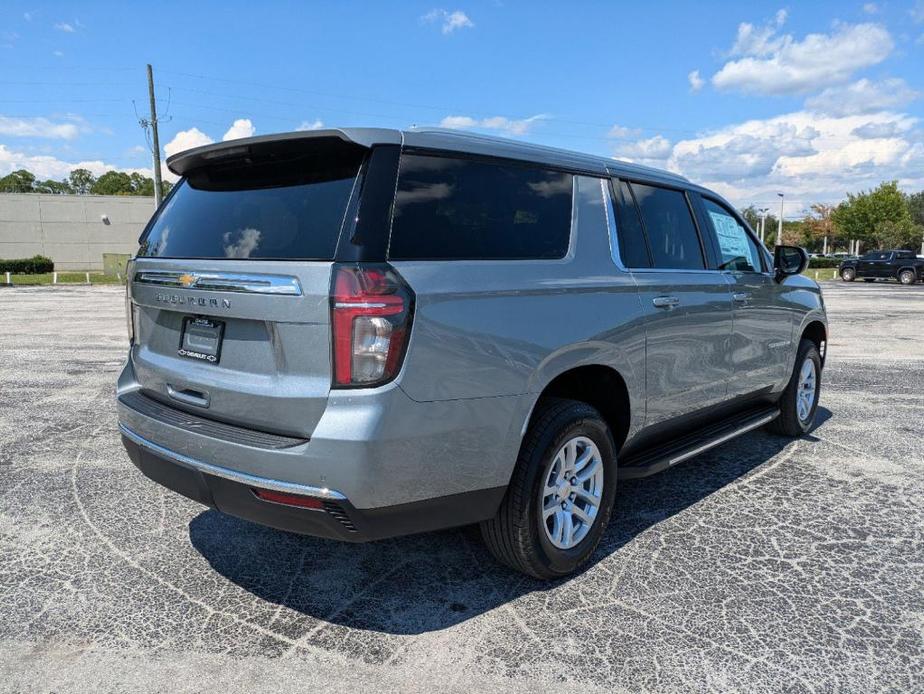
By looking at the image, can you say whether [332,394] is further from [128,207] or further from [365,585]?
[128,207]

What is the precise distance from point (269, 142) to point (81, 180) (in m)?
126

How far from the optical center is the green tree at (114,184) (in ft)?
325

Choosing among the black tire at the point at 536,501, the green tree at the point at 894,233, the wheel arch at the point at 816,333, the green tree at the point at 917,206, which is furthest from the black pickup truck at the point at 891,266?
the green tree at the point at 917,206

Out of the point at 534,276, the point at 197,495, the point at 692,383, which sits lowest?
the point at 197,495

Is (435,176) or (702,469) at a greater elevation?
(435,176)

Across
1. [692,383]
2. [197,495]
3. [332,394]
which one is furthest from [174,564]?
[692,383]

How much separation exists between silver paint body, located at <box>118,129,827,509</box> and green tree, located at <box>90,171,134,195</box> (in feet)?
346

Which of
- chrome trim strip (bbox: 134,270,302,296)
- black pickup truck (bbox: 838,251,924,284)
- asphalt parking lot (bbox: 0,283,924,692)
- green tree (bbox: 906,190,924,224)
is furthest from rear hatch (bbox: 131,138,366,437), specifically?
green tree (bbox: 906,190,924,224)

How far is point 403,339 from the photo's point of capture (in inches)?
96.0

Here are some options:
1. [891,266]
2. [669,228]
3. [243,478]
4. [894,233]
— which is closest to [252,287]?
[243,478]

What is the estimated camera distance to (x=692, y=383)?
399 cm

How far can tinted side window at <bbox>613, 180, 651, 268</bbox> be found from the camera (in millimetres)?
3580

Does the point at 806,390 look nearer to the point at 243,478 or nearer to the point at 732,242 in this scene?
the point at 732,242

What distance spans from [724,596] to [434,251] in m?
1.96
